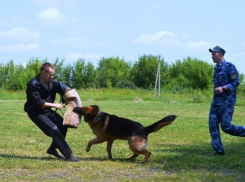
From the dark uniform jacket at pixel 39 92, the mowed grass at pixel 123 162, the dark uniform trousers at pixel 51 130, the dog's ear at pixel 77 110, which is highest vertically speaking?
the dark uniform jacket at pixel 39 92

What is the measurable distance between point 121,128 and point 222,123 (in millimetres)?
2163

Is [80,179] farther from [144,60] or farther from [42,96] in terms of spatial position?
[144,60]

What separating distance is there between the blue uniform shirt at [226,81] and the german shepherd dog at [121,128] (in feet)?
4.87

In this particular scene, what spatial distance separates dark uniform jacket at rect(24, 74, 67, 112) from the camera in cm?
726

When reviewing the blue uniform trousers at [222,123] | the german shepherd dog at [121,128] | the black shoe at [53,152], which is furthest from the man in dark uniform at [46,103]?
the blue uniform trousers at [222,123]

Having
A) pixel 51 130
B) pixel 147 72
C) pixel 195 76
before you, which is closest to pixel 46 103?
pixel 51 130

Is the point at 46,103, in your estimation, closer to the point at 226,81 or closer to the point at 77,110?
the point at 77,110

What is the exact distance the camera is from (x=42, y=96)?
7.45m

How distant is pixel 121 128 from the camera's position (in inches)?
286

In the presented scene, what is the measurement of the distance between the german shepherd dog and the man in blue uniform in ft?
4.77

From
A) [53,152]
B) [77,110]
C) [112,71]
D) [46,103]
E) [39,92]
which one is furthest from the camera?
[112,71]

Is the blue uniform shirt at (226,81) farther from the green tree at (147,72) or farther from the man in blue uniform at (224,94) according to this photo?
the green tree at (147,72)

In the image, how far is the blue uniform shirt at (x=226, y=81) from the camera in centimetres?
778

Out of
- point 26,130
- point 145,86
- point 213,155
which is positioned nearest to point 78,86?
point 145,86
